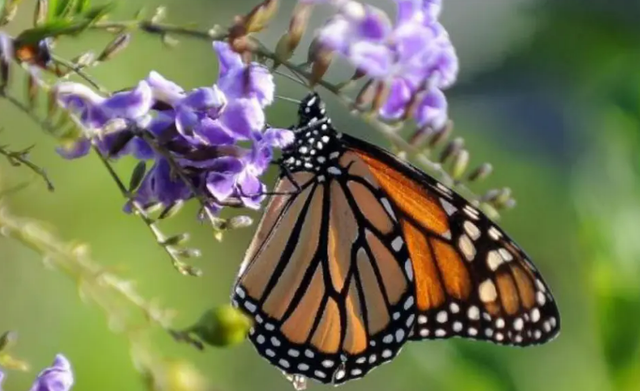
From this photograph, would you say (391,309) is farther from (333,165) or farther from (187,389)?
(187,389)

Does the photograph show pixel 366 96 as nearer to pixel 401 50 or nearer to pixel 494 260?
pixel 401 50

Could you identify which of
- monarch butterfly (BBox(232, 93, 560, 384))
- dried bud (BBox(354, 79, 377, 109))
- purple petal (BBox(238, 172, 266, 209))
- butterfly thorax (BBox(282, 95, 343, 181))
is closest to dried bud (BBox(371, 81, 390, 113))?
dried bud (BBox(354, 79, 377, 109))

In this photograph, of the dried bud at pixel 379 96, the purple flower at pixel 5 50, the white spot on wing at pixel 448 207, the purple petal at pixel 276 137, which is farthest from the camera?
the white spot on wing at pixel 448 207

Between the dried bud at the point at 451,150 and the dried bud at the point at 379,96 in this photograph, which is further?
the dried bud at the point at 451,150

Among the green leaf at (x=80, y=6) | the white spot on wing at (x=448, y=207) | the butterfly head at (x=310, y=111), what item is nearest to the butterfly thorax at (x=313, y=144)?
the butterfly head at (x=310, y=111)

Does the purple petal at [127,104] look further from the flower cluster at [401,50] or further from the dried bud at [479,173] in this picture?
the dried bud at [479,173]

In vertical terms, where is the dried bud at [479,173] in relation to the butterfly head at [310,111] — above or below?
above

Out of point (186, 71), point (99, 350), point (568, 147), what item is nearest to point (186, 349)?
point (99, 350)
